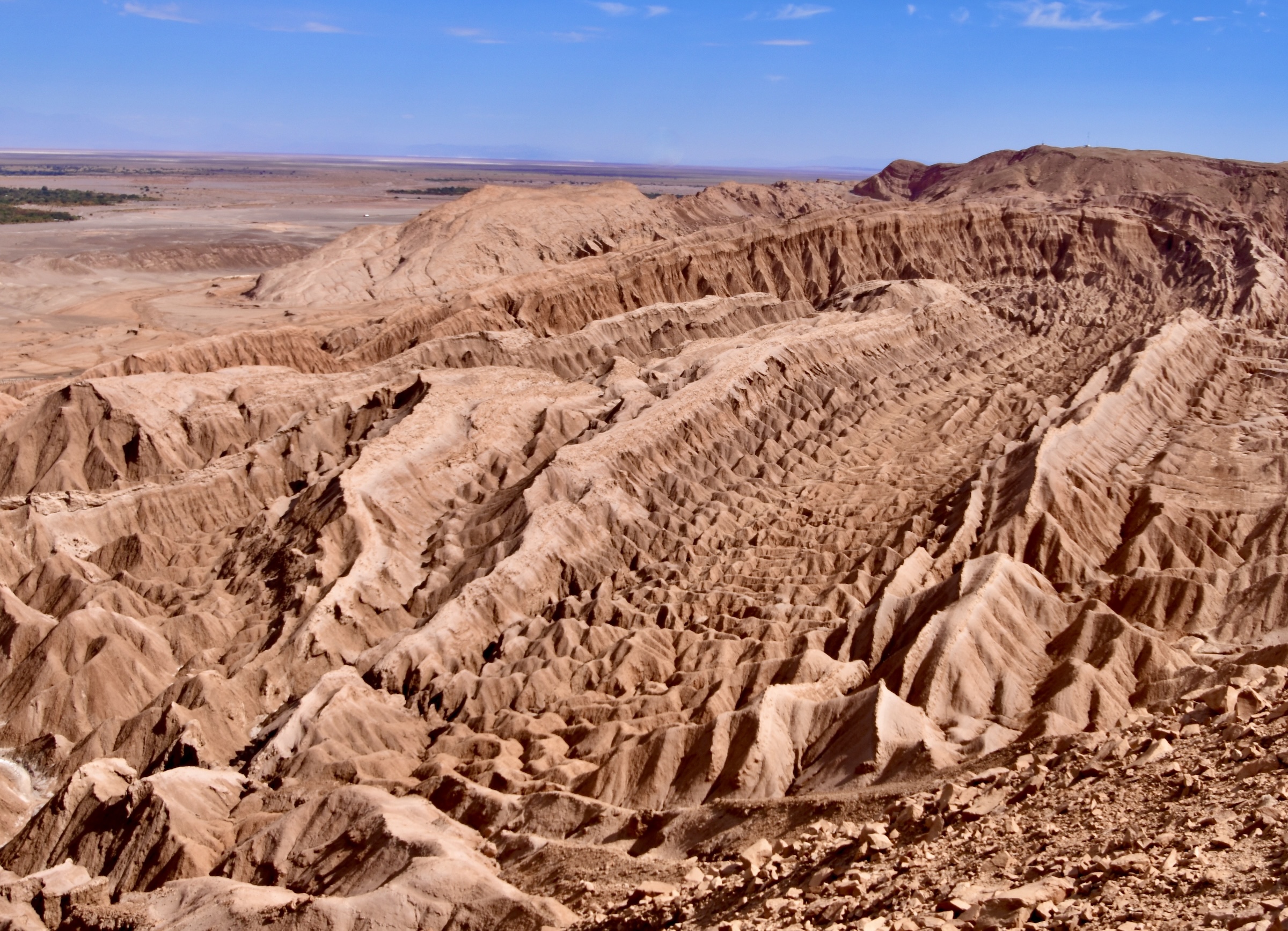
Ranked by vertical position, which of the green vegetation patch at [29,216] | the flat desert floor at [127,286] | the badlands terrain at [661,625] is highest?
the green vegetation patch at [29,216]

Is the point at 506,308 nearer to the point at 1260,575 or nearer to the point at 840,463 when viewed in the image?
the point at 840,463

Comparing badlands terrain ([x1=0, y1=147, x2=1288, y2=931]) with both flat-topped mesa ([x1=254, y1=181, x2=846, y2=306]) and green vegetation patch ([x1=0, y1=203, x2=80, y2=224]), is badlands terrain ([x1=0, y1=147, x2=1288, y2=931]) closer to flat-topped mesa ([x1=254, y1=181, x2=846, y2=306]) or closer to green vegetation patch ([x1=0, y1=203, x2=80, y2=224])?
flat-topped mesa ([x1=254, y1=181, x2=846, y2=306])

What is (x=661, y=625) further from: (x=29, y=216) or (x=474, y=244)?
(x=29, y=216)

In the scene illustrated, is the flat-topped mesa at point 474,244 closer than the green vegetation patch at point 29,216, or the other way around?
the flat-topped mesa at point 474,244

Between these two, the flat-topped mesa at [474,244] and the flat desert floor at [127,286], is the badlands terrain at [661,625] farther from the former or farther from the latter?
the flat-topped mesa at [474,244]

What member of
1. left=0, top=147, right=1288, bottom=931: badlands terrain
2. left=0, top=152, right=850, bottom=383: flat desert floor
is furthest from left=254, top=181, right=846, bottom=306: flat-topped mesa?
left=0, top=147, right=1288, bottom=931: badlands terrain

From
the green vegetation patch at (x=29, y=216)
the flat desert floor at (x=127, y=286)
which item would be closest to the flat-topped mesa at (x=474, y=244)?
the flat desert floor at (x=127, y=286)

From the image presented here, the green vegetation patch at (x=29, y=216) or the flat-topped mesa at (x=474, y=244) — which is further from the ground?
the green vegetation patch at (x=29, y=216)
